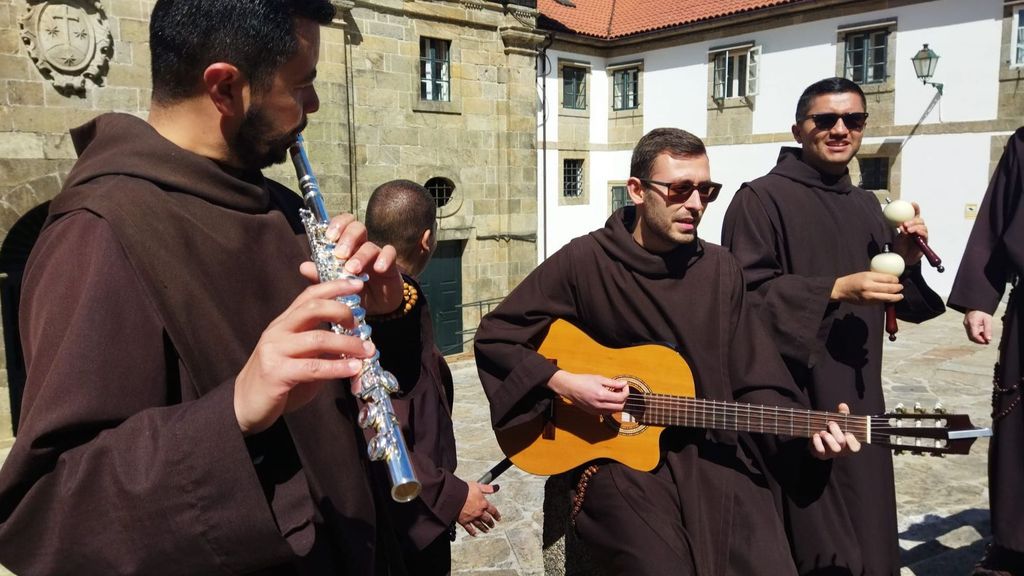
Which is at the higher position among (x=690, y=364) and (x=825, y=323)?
(x=825, y=323)

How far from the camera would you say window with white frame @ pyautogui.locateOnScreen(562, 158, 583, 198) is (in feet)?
78.1

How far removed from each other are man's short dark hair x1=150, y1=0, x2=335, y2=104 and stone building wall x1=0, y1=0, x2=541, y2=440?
9920mm

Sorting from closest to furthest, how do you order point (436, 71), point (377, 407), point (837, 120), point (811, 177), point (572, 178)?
point (377, 407)
point (837, 120)
point (811, 177)
point (436, 71)
point (572, 178)

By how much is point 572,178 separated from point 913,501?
19.5m

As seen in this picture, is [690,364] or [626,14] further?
[626,14]

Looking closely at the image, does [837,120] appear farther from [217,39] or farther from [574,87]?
[574,87]

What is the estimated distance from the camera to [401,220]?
3135mm

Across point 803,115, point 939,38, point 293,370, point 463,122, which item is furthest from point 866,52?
point 293,370

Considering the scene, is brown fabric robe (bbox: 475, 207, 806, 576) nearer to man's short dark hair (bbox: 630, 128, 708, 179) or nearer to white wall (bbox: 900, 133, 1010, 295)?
man's short dark hair (bbox: 630, 128, 708, 179)

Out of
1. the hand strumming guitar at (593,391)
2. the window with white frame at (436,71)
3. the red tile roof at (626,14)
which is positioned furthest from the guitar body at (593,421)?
the red tile roof at (626,14)

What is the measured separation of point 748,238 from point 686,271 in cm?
67

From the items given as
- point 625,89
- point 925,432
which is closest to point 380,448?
point 925,432

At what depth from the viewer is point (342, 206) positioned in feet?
44.2

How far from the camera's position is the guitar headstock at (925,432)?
8.64 feet
